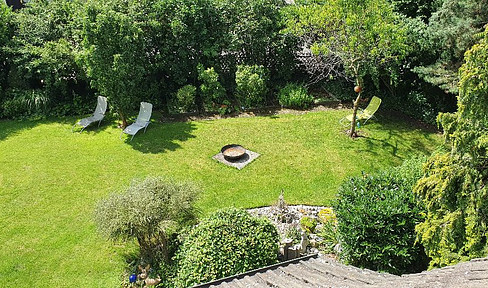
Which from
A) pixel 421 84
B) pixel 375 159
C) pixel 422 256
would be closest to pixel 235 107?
pixel 375 159

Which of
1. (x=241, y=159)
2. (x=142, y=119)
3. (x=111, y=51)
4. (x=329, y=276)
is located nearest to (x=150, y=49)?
(x=111, y=51)

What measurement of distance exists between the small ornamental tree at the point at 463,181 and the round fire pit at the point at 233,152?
576 cm

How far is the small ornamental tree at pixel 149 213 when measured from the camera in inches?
284

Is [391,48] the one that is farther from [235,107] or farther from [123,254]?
[123,254]

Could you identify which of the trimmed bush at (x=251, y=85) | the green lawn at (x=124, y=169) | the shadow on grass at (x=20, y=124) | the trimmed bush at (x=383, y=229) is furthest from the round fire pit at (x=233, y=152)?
the shadow on grass at (x=20, y=124)

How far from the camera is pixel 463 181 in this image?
18.9 ft

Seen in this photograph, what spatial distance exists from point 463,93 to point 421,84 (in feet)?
27.5

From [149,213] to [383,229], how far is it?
4082 mm

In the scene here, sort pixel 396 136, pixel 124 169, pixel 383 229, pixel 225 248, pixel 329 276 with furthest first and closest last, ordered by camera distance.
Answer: pixel 396 136, pixel 124 169, pixel 383 229, pixel 225 248, pixel 329 276

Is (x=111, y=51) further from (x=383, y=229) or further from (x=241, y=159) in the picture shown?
(x=383, y=229)

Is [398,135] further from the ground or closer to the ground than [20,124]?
further from the ground

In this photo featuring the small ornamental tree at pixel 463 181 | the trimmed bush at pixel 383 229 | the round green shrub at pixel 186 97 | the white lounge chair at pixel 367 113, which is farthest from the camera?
the round green shrub at pixel 186 97

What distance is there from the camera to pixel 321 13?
445 inches

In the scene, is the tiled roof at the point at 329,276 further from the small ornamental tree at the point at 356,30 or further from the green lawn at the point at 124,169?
the small ornamental tree at the point at 356,30
